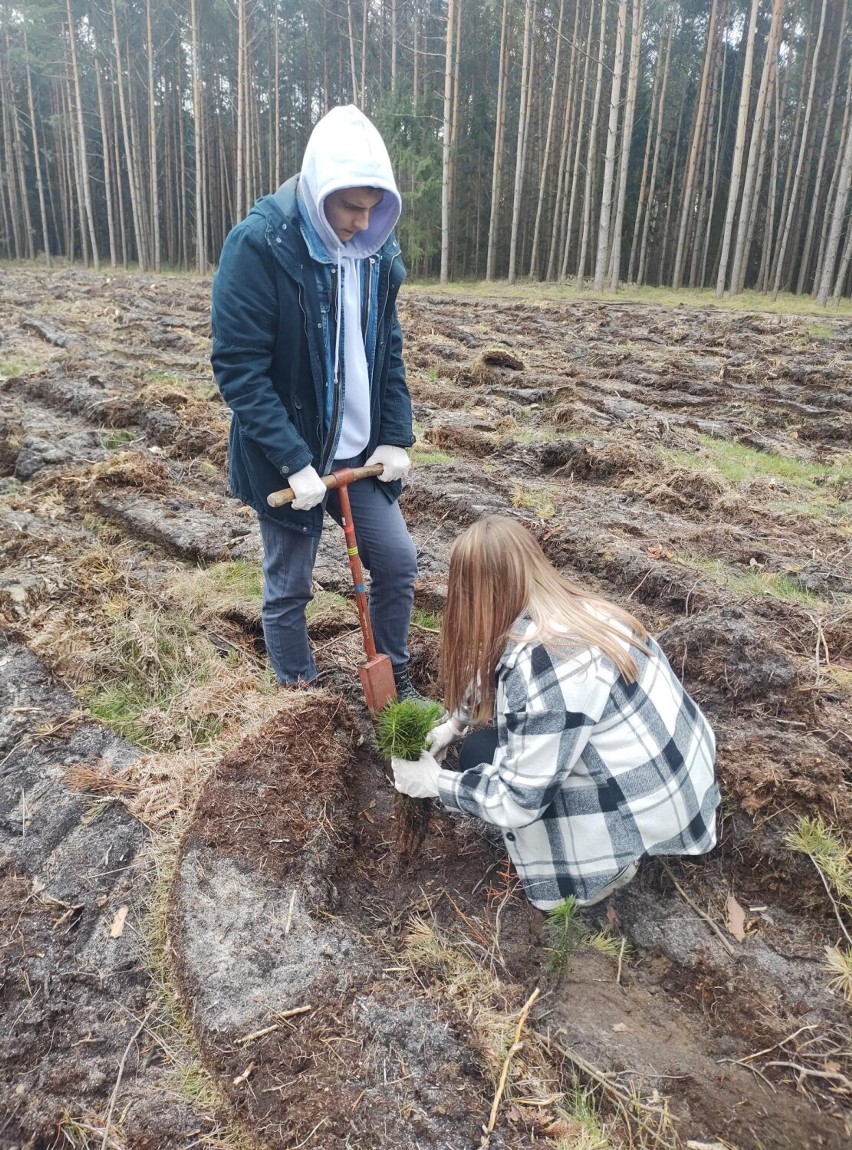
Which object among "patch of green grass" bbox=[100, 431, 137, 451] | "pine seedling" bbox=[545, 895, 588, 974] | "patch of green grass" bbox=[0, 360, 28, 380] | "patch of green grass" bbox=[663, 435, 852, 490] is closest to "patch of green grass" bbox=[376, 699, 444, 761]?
"pine seedling" bbox=[545, 895, 588, 974]

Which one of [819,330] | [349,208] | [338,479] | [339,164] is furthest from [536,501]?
[819,330]

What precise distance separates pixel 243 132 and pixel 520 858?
98.9ft

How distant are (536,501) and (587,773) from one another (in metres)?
3.48

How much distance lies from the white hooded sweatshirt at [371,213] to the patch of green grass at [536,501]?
2.53 m

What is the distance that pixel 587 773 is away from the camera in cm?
212

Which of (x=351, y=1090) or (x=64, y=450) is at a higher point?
(x=64, y=450)

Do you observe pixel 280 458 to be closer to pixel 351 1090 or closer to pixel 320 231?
pixel 320 231

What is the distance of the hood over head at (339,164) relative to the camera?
228 cm

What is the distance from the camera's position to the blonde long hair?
6.66ft

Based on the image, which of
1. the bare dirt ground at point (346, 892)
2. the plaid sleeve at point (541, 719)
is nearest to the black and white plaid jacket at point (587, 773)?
the plaid sleeve at point (541, 719)

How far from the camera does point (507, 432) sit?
7.10m

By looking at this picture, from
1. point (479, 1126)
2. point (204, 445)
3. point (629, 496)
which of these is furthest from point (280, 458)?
point (204, 445)

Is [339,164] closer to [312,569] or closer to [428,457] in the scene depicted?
[312,569]

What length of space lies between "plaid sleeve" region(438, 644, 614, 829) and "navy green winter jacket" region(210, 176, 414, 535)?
110 centimetres
